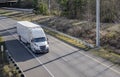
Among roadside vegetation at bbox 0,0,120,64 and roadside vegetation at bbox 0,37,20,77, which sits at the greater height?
roadside vegetation at bbox 0,0,120,64

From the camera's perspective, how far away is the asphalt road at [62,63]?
2772 centimetres

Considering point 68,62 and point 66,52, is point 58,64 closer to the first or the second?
point 68,62

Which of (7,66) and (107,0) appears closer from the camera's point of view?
(7,66)

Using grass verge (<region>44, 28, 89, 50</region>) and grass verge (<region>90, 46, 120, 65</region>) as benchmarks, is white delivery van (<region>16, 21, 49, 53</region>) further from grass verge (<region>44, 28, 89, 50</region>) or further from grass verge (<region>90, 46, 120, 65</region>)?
grass verge (<region>90, 46, 120, 65</region>)

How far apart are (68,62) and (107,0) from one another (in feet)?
76.0

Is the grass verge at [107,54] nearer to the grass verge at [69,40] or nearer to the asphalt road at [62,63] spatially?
the asphalt road at [62,63]

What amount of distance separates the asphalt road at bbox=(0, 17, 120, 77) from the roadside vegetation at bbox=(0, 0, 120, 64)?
197 cm

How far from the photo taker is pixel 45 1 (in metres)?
82.4

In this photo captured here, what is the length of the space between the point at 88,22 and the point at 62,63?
21.7 metres

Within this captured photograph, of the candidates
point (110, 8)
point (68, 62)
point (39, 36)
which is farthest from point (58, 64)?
point (110, 8)

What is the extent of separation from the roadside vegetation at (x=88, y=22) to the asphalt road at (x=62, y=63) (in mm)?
1966

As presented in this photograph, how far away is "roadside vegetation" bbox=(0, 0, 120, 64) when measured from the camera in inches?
1495

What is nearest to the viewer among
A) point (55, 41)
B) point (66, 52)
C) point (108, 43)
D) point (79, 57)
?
point (79, 57)

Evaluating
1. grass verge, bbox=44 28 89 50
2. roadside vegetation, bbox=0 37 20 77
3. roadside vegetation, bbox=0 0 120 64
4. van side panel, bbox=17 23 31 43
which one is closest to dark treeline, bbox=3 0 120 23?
roadside vegetation, bbox=0 0 120 64
